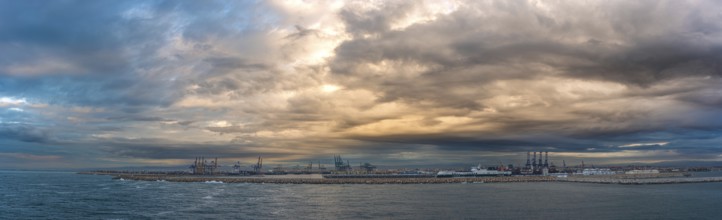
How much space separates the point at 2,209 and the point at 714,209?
116 m

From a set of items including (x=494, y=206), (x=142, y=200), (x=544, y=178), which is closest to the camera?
(x=494, y=206)

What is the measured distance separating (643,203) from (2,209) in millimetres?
109887

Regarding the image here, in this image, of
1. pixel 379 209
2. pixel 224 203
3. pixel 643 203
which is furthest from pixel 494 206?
pixel 224 203

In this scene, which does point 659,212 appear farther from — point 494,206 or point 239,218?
point 239,218

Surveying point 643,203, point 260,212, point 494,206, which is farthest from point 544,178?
point 260,212

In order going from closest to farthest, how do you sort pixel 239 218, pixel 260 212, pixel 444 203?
pixel 239 218 < pixel 260 212 < pixel 444 203

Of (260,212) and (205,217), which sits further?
(260,212)

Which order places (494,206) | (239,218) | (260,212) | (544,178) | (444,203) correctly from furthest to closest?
(544,178)
(444,203)
(494,206)
(260,212)
(239,218)

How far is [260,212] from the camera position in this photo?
75625mm

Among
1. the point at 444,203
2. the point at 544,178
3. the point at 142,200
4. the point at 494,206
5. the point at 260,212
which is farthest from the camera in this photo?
the point at 544,178

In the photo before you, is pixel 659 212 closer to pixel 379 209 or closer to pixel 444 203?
pixel 444 203

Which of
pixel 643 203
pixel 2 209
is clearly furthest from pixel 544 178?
pixel 2 209

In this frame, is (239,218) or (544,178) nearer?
(239,218)

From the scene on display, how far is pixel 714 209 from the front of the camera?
76.4 meters
